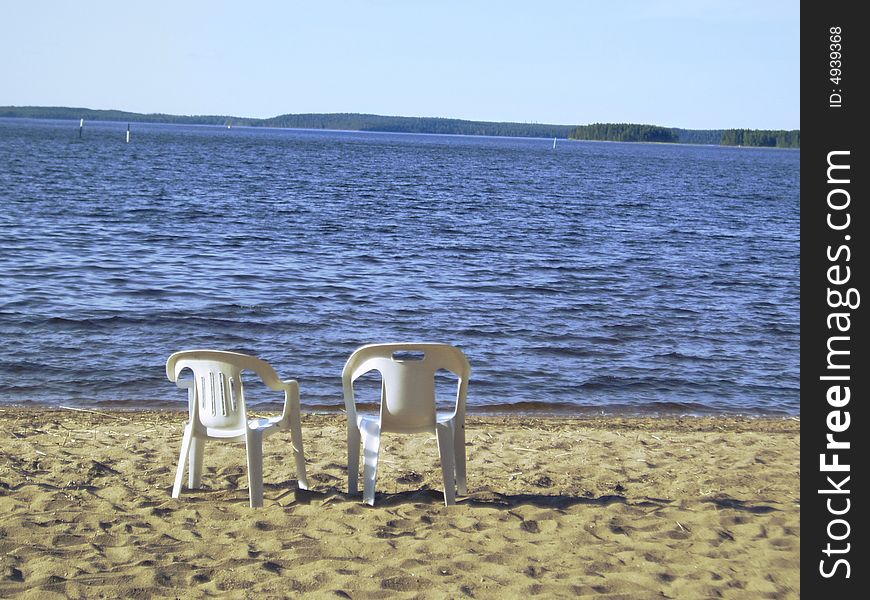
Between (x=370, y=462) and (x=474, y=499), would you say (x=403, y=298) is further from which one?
(x=370, y=462)

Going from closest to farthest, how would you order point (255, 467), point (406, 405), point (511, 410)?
point (255, 467) < point (406, 405) < point (511, 410)

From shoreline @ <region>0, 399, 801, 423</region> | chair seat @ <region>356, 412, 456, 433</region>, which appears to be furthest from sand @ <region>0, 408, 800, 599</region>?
shoreline @ <region>0, 399, 801, 423</region>

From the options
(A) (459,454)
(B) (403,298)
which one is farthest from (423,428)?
(B) (403,298)

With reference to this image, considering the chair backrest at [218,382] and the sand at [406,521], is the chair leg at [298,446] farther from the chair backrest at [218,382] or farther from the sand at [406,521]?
the chair backrest at [218,382]

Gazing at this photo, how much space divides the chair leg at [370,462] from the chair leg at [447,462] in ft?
1.17

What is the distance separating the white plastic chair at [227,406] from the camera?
5336mm

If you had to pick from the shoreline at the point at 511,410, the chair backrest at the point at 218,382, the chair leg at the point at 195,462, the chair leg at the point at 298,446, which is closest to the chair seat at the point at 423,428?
the chair leg at the point at 298,446

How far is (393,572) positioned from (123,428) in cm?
384

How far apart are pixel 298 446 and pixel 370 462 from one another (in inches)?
19.9

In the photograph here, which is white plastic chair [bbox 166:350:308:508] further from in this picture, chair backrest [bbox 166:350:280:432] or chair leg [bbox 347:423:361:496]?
chair leg [bbox 347:423:361:496]

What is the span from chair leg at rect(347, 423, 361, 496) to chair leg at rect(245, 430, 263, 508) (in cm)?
51

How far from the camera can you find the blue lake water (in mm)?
10312

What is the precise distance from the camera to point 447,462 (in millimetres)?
5453
